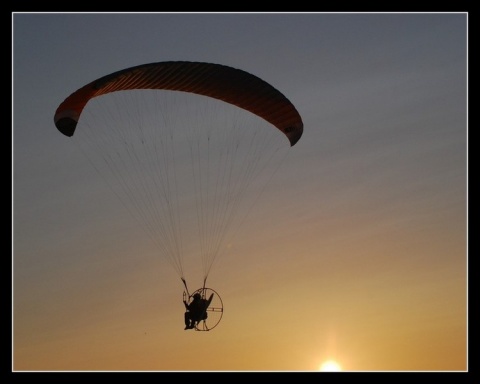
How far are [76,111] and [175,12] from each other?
4.61m

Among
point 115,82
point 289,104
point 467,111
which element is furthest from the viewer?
point 289,104

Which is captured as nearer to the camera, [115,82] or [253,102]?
[115,82]

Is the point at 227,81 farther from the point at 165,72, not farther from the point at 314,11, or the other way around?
the point at 314,11

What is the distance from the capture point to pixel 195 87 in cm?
2409

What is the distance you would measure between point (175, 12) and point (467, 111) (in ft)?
23.2

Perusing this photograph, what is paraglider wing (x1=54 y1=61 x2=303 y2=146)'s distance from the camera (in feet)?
74.7

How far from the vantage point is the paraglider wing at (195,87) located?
22781mm
